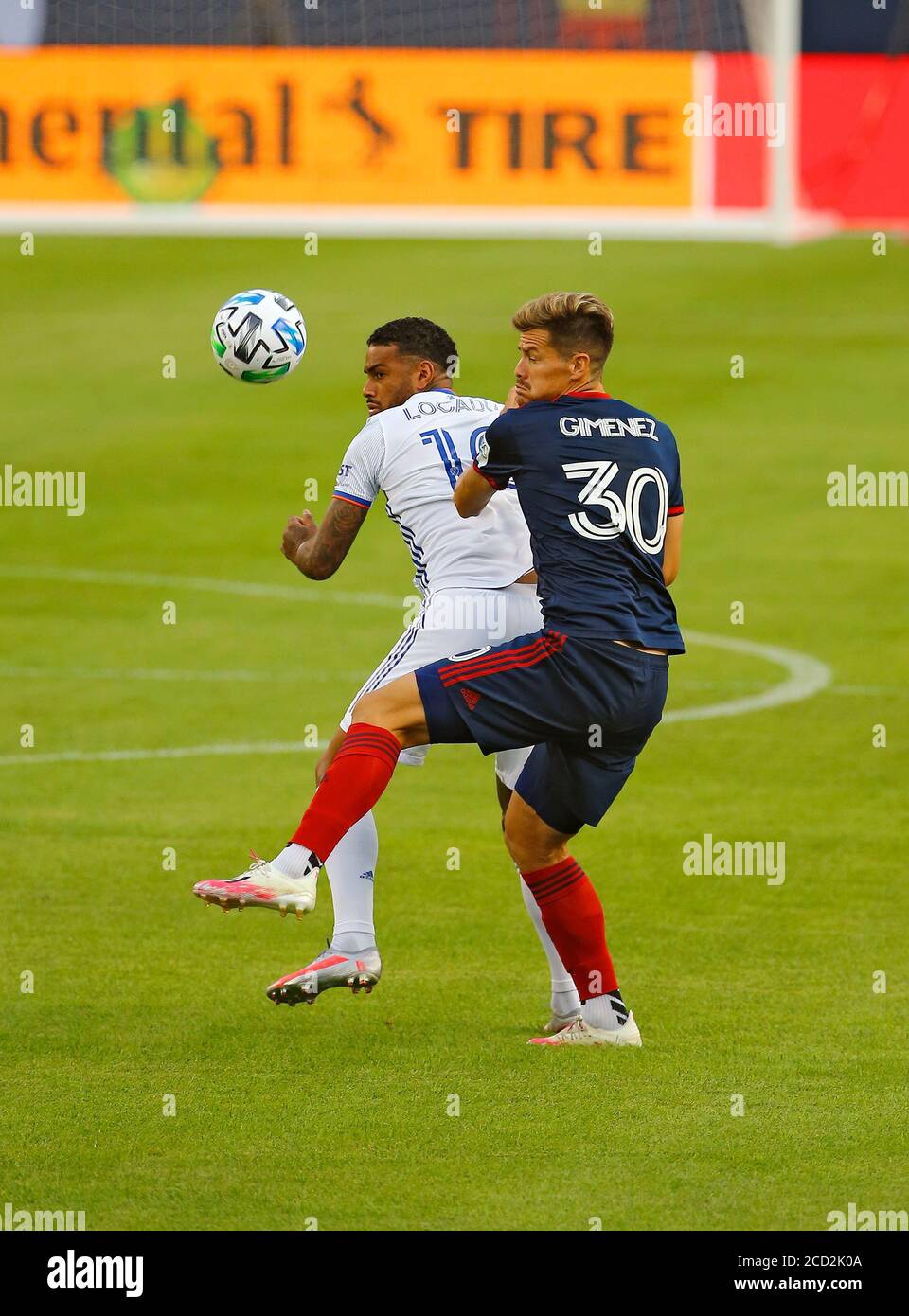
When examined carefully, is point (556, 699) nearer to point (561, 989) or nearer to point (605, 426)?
point (605, 426)

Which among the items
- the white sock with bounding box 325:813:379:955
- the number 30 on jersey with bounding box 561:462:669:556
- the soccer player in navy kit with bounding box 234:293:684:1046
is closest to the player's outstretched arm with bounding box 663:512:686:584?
the soccer player in navy kit with bounding box 234:293:684:1046

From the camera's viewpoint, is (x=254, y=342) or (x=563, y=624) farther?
(x=254, y=342)

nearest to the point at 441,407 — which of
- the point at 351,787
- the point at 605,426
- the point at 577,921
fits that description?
the point at 605,426

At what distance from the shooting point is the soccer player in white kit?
7.54 meters

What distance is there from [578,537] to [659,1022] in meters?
1.80

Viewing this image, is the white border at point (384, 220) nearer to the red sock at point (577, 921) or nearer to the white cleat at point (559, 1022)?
the white cleat at point (559, 1022)

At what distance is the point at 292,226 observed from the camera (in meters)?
30.3

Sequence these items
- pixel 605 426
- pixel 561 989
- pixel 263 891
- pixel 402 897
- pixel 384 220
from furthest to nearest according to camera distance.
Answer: pixel 384 220
pixel 402 897
pixel 561 989
pixel 605 426
pixel 263 891

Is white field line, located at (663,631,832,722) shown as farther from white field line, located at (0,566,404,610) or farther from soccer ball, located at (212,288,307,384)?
soccer ball, located at (212,288,307,384)

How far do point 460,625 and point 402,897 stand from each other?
2.24 meters

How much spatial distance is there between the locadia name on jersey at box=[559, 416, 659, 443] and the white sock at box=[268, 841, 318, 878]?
1517mm

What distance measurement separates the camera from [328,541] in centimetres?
752
